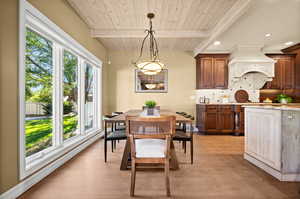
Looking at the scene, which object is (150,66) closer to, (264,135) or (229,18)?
(229,18)

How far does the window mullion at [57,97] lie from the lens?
2.73 metres

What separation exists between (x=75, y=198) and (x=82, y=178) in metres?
0.47

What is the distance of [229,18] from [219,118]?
2823mm

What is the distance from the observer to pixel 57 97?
2.73m

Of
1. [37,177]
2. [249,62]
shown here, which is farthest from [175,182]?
[249,62]

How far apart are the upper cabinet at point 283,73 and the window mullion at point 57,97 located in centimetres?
590

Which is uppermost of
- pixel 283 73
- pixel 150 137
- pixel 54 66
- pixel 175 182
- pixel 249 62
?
pixel 249 62

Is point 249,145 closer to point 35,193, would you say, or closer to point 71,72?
point 35,193

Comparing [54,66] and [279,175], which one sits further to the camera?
[54,66]

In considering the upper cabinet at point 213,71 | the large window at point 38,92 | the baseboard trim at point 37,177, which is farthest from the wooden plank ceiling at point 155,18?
the baseboard trim at point 37,177

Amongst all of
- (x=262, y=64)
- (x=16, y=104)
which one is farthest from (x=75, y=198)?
(x=262, y=64)

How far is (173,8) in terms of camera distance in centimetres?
308

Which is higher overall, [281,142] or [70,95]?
[70,95]

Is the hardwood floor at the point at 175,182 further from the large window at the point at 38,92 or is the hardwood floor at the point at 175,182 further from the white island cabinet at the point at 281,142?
the large window at the point at 38,92
